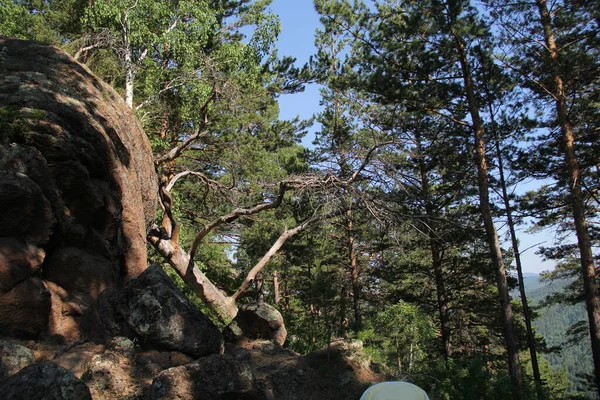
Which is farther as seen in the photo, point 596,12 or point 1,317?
point 596,12

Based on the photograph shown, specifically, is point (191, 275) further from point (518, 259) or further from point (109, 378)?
point (518, 259)

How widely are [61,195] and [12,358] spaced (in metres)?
2.43

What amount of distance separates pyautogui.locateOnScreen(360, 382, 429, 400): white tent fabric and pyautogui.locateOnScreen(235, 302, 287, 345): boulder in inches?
186

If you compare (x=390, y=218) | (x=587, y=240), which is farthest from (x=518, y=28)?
(x=390, y=218)

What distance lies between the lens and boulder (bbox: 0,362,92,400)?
10.2ft

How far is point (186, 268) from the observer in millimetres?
Result: 8680

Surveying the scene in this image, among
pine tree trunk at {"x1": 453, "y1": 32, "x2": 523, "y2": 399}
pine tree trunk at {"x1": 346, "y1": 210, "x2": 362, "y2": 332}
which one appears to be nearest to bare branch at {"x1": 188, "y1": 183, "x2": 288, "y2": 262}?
pine tree trunk at {"x1": 453, "y1": 32, "x2": 523, "y2": 399}

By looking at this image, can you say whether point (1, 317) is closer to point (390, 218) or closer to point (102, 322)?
point (102, 322)

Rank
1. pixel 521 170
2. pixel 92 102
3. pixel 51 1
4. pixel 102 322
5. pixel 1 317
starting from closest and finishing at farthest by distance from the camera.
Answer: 1. pixel 1 317
2. pixel 102 322
3. pixel 92 102
4. pixel 521 170
5. pixel 51 1

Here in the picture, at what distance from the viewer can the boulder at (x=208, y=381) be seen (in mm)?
4109

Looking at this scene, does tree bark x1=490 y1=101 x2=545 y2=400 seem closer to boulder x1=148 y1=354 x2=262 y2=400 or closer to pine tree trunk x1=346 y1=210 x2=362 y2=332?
pine tree trunk x1=346 y1=210 x2=362 y2=332

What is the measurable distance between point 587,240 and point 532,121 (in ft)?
12.3

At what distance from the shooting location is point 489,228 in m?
10.2

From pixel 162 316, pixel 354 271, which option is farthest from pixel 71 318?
pixel 354 271
